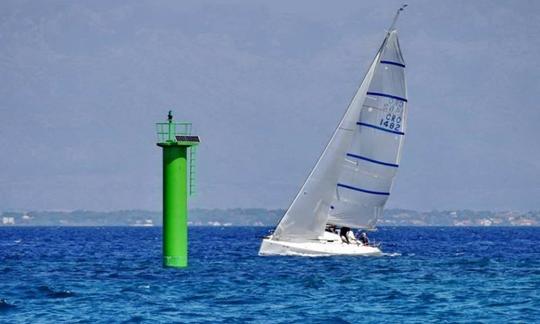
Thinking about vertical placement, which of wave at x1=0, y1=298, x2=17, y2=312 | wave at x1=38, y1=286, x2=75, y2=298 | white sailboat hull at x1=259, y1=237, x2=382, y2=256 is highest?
white sailboat hull at x1=259, y1=237, x2=382, y2=256

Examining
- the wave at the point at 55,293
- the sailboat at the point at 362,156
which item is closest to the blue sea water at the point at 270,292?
the wave at the point at 55,293

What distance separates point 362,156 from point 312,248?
287 inches

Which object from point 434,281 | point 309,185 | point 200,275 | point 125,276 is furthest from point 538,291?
point 309,185

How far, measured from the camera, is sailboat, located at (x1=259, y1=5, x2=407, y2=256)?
77.3 m

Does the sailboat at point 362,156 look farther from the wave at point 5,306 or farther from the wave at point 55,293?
the wave at point 5,306

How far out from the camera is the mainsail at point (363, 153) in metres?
77.6

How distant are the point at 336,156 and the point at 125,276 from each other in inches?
974

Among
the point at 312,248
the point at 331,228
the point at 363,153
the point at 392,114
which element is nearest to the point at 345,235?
the point at 331,228

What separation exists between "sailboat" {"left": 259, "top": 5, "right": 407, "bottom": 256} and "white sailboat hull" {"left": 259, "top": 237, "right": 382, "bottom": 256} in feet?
1.05

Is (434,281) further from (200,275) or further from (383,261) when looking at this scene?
(383,261)

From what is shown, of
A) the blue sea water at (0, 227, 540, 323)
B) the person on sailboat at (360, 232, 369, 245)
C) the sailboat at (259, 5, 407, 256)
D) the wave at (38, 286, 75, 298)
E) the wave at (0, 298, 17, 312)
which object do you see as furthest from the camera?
the person on sailboat at (360, 232, 369, 245)

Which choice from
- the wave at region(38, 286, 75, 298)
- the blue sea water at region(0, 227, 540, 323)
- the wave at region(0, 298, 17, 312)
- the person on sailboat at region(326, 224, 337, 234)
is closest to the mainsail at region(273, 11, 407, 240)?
the person on sailboat at region(326, 224, 337, 234)

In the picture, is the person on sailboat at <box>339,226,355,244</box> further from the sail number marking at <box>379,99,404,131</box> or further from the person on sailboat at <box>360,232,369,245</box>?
the sail number marking at <box>379,99,404,131</box>

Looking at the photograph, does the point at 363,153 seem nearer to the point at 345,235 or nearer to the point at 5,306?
the point at 345,235
